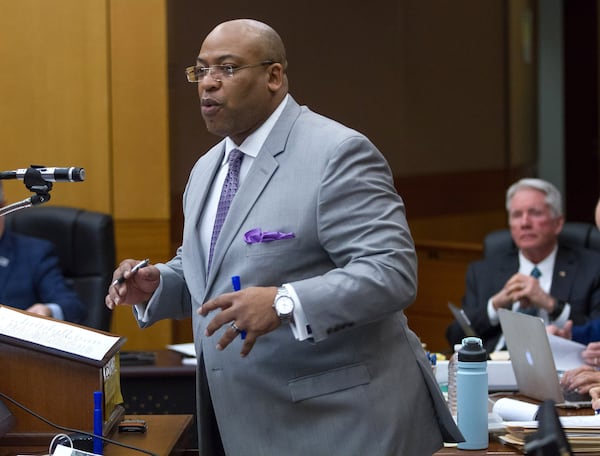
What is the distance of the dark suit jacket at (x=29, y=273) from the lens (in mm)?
4355

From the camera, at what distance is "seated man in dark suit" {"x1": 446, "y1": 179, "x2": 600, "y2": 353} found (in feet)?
13.5

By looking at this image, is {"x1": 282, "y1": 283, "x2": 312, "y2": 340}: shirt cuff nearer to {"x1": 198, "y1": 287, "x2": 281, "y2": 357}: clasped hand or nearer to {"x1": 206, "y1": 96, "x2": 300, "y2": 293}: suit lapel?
{"x1": 198, "y1": 287, "x2": 281, "y2": 357}: clasped hand

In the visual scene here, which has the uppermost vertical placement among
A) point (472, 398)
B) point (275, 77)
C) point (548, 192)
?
point (275, 77)

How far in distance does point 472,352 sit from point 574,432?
0.29 meters

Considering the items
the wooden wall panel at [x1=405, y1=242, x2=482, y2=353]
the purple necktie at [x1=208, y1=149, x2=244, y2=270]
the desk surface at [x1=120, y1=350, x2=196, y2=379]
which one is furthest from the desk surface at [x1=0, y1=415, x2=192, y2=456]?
the wooden wall panel at [x1=405, y1=242, x2=482, y2=353]

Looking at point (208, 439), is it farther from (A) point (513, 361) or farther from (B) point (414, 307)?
(B) point (414, 307)

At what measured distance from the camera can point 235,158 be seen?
2.49m

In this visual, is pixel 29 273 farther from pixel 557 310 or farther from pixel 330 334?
pixel 330 334

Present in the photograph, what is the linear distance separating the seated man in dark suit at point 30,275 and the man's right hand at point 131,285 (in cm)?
186

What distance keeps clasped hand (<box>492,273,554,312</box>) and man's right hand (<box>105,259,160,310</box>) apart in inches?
75.2

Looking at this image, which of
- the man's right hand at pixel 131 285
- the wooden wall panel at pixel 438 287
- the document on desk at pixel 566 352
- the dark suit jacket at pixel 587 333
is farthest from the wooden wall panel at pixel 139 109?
the man's right hand at pixel 131 285

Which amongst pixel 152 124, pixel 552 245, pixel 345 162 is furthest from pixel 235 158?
pixel 152 124

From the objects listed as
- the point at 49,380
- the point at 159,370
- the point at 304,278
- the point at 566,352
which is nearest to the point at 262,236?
the point at 304,278

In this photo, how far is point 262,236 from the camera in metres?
2.31
